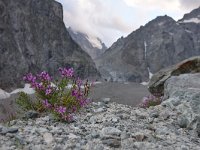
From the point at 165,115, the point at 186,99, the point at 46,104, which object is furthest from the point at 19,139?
the point at 186,99

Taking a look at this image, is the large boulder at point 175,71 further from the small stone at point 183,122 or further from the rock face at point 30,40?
the rock face at point 30,40

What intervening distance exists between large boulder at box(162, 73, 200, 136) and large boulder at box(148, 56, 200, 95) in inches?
180

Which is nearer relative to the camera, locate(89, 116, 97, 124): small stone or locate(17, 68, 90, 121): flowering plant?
locate(89, 116, 97, 124): small stone

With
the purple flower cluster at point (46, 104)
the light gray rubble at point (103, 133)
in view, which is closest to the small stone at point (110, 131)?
the light gray rubble at point (103, 133)

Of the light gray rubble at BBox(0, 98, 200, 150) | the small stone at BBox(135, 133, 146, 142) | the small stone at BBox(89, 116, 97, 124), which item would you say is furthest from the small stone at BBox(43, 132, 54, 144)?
the small stone at BBox(135, 133, 146, 142)

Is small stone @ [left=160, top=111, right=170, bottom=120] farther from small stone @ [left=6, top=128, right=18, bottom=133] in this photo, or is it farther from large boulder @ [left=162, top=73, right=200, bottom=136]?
small stone @ [left=6, top=128, right=18, bottom=133]

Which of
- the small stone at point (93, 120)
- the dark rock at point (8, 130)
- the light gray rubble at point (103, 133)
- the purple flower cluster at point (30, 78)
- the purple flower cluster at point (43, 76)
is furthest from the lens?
the purple flower cluster at point (43, 76)

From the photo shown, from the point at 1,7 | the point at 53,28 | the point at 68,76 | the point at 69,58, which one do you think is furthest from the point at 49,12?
the point at 68,76

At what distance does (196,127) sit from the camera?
10.2m

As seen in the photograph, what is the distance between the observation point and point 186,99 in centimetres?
1134

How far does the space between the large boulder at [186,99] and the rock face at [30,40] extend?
109444 mm

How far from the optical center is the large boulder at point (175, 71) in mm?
18047

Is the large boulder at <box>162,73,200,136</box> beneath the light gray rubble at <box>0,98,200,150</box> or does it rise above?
above

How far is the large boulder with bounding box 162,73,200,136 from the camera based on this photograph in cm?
1044
